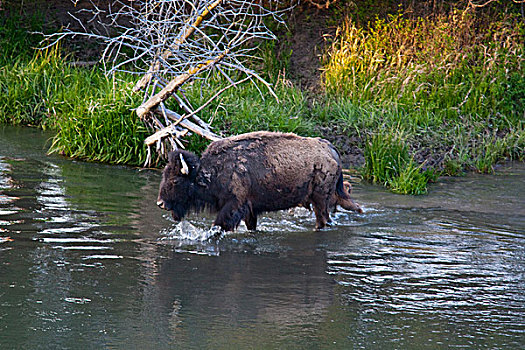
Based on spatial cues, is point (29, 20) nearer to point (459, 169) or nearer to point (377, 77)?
point (377, 77)

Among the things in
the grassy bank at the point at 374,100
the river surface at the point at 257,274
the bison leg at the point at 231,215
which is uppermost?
the grassy bank at the point at 374,100

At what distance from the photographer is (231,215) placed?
810 centimetres

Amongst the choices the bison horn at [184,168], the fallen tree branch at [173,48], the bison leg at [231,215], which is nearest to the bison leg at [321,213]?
the bison leg at [231,215]

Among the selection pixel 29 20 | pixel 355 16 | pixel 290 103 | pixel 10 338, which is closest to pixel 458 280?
pixel 10 338

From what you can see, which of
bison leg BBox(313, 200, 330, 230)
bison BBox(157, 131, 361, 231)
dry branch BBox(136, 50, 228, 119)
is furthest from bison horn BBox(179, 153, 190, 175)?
dry branch BBox(136, 50, 228, 119)

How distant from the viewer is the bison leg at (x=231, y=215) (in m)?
8.06

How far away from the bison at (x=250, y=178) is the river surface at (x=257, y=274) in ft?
1.03

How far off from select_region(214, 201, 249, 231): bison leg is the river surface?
21 centimetres

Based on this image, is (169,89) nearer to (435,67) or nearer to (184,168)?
(184,168)

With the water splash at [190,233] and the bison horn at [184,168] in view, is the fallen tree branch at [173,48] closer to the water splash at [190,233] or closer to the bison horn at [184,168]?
the bison horn at [184,168]

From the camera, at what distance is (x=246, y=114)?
496 inches

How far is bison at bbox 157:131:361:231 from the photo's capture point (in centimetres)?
816

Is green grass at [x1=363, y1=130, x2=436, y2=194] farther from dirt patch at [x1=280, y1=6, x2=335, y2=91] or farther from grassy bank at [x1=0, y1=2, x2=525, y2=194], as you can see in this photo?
dirt patch at [x1=280, y1=6, x2=335, y2=91]

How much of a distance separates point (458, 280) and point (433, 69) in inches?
328
